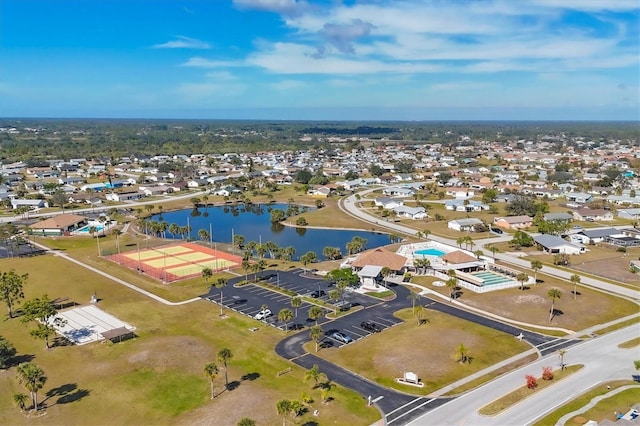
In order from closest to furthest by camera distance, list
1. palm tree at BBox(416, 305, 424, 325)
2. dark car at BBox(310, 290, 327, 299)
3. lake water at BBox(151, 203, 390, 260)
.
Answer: palm tree at BBox(416, 305, 424, 325)
dark car at BBox(310, 290, 327, 299)
lake water at BBox(151, 203, 390, 260)

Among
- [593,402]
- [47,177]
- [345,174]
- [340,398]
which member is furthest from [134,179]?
[593,402]

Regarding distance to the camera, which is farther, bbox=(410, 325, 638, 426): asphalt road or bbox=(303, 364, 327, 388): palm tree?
bbox=(303, 364, 327, 388): palm tree

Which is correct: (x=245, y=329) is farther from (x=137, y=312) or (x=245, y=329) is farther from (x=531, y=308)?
(x=531, y=308)

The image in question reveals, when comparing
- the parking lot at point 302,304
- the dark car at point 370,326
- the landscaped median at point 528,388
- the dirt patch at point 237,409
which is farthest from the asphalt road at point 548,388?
the parking lot at point 302,304

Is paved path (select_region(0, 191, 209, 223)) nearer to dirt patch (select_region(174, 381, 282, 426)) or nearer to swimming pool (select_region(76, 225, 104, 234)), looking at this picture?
swimming pool (select_region(76, 225, 104, 234))

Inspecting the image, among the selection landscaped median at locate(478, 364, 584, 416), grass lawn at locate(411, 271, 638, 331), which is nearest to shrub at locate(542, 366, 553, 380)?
landscaped median at locate(478, 364, 584, 416)

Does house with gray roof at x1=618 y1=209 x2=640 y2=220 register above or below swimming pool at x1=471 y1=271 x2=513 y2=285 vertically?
above

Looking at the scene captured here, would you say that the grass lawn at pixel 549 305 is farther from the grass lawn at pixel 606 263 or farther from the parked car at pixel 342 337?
the parked car at pixel 342 337
